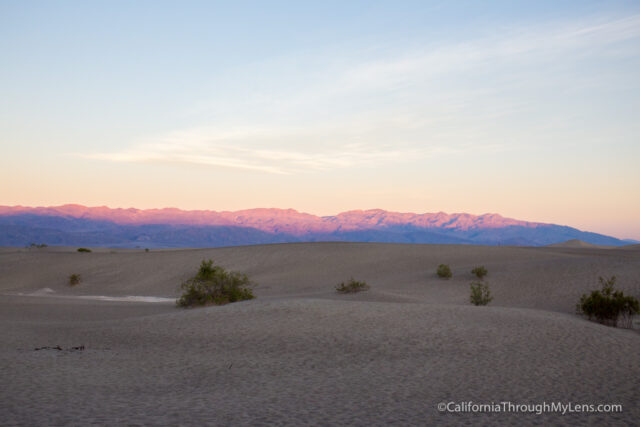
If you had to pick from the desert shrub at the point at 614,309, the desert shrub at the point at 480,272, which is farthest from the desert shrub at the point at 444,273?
the desert shrub at the point at 614,309

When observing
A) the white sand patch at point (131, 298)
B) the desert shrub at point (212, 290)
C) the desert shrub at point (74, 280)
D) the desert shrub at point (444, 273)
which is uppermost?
the desert shrub at point (444, 273)

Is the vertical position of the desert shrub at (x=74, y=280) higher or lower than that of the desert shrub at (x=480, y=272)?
lower

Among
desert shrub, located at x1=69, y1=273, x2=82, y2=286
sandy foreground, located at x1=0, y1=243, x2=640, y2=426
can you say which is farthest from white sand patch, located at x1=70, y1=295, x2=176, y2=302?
sandy foreground, located at x1=0, y1=243, x2=640, y2=426

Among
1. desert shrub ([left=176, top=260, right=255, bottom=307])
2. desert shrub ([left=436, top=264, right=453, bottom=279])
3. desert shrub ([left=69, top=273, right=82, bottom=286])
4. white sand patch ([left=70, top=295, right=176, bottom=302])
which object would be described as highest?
desert shrub ([left=436, top=264, right=453, bottom=279])

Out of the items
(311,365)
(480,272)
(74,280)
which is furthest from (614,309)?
(74,280)

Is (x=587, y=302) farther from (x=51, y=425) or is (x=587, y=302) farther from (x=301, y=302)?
(x=51, y=425)

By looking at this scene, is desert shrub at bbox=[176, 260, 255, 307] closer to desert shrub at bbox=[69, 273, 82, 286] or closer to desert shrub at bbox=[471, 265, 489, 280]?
desert shrub at bbox=[471, 265, 489, 280]

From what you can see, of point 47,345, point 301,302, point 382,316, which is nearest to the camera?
point 47,345

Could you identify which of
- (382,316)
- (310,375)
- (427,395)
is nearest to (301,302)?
(382,316)

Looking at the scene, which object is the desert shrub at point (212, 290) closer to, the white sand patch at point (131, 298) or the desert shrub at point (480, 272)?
the white sand patch at point (131, 298)

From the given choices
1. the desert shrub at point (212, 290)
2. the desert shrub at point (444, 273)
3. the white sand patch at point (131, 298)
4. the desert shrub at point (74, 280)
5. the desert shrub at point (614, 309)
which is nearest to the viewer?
the desert shrub at point (614, 309)

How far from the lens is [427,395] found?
812cm

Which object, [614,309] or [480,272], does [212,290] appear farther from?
[614,309]

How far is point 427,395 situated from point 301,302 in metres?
9.81
